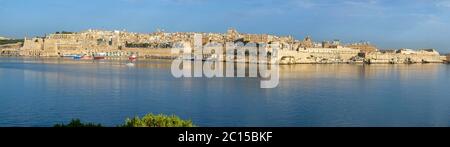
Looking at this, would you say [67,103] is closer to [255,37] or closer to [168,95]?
[168,95]

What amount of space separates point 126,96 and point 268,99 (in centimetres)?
211

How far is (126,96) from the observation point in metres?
8.41

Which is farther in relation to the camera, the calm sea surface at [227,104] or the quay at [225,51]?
the quay at [225,51]

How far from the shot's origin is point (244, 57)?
92.0 ft

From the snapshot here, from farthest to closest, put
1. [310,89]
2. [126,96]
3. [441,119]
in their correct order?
[310,89]
[126,96]
[441,119]

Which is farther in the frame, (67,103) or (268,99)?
(268,99)

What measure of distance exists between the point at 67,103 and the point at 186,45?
26.5 meters

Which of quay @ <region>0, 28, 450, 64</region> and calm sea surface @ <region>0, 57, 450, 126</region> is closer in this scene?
calm sea surface @ <region>0, 57, 450, 126</region>

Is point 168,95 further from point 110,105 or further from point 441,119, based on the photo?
point 441,119

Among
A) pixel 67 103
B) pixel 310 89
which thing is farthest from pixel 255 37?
pixel 67 103

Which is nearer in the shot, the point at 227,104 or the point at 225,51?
the point at 227,104
